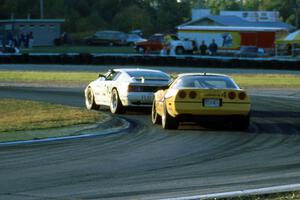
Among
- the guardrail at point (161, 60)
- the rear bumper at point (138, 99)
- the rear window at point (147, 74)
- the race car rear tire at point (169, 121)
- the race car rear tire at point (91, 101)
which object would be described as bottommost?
the guardrail at point (161, 60)

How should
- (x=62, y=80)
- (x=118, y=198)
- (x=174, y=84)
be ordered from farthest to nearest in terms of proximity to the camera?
1. (x=62, y=80)
2. (x=174, y=84)
3. (x=118, y=198)

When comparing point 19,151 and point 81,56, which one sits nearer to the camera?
point 19,151

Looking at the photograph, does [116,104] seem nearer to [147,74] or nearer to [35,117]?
[147,74]

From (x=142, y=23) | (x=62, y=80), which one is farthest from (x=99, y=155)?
(x=142, y=23)

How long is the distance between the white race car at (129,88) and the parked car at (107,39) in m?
72.5

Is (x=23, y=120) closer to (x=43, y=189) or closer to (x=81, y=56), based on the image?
(x=43, y=189)

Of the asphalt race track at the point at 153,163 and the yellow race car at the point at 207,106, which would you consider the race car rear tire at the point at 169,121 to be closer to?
the yellow race car at the point at 207,106

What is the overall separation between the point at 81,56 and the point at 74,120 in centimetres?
3096

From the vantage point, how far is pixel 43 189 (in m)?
9.95

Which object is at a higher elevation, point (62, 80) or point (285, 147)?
point (285, 147)

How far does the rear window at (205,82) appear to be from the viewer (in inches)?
695

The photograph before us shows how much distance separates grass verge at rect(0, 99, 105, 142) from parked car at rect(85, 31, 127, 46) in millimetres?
70887

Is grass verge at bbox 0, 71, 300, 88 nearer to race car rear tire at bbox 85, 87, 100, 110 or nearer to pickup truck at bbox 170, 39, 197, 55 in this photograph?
race car rear tire at bbox 85, 87, 100, 110

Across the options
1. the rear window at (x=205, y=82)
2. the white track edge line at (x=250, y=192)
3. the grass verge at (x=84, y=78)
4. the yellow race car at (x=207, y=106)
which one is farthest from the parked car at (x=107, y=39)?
the white track edge line at (x=250, y=192)
